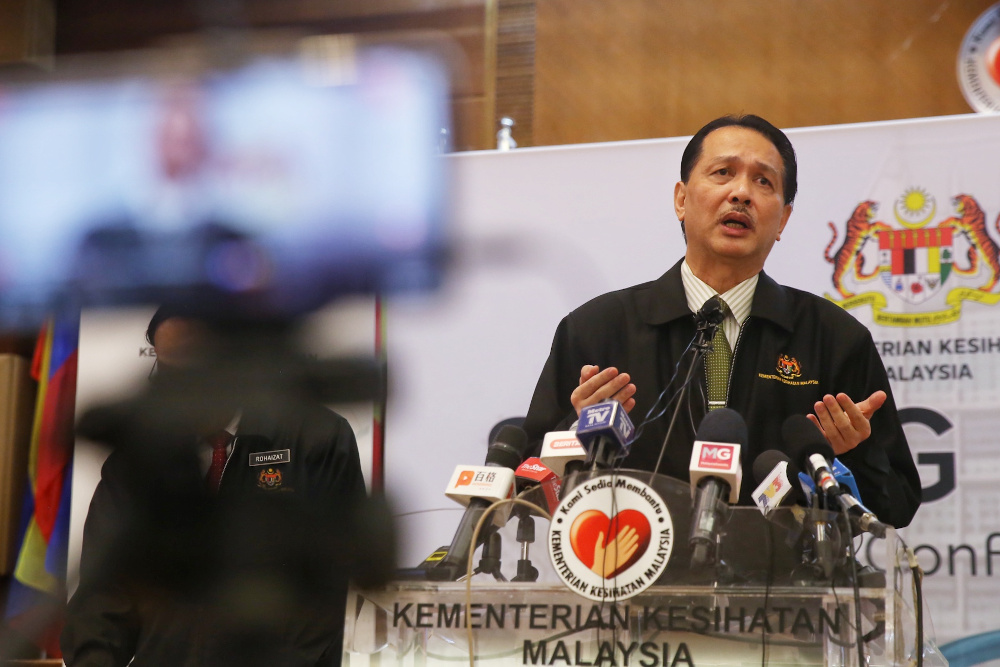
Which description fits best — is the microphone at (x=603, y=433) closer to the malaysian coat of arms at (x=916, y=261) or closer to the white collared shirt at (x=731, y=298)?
the white collared shirt at (x=731, y=298)

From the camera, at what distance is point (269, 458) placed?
1818 mm

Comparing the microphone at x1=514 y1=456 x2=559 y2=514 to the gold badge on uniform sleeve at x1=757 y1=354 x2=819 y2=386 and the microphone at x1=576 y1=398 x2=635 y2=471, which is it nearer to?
the microphone at x1=576 y1=398 x2=635 y2=471

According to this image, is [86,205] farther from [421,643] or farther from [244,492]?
[244,492]

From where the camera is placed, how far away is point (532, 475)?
142 centimetres

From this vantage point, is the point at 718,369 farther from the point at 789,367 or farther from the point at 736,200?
the point at 736,200

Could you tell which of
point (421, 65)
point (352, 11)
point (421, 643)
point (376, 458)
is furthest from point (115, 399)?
point (352, 11)

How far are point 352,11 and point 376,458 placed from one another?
5.68ft

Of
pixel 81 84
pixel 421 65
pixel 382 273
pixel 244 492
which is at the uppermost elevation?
pixel 421 65

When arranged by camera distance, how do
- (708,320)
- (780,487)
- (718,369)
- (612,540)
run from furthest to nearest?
(718,369) → (708,320) → (780,487) → (612,540)

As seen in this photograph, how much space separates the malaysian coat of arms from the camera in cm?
254

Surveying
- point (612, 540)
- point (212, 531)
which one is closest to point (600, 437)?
point (612, 540)

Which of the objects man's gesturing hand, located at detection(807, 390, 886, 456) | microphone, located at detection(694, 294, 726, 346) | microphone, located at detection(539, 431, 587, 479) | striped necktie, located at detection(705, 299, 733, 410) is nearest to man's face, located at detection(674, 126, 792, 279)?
striped necktie, located at detection(705, 299, 733, 410)

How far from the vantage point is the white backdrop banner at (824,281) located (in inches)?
96.7

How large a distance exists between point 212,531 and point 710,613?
25.5 inches
